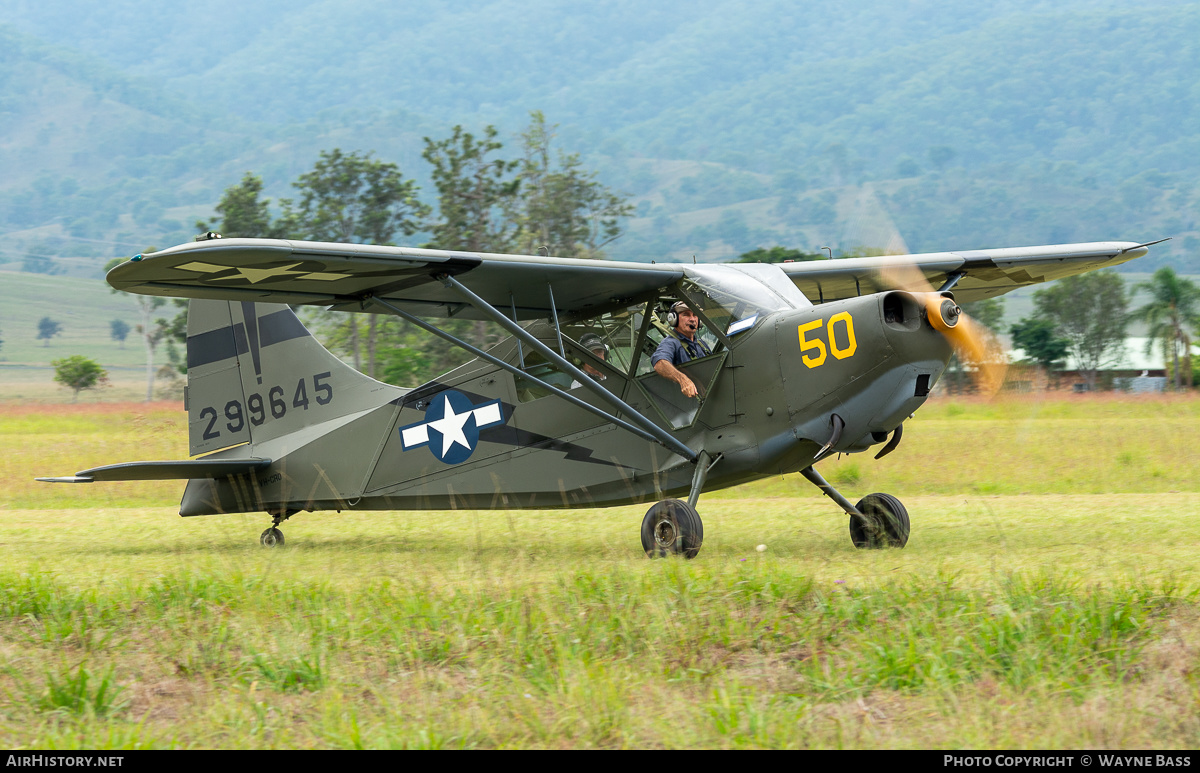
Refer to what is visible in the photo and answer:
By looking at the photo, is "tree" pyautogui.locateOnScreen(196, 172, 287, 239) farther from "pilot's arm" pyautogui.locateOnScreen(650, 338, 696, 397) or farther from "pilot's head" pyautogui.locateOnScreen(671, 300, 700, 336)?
"pilot's arm" pyautogui.locateOnScreen(650, 338, 696, 397)

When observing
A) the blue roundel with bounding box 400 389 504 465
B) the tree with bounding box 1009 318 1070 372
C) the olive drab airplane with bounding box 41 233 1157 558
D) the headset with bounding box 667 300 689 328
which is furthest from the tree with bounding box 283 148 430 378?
the headset with bounding box 667 300 689 328

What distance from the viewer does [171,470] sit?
10.3 metres

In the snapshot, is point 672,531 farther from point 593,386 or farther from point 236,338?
point 236,338

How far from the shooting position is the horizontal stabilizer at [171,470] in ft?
31.8

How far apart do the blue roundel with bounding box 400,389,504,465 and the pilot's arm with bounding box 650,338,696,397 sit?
195 centimetres

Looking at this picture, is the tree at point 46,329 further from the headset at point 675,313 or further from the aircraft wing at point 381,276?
the headset at point 675,313

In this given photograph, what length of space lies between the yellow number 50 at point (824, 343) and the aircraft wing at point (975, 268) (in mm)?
2484

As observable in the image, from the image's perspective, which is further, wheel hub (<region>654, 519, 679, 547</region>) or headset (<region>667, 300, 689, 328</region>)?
headset (<region>667, 300, 689, 328</region>)

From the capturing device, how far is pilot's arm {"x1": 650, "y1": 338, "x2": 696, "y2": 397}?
8773mm

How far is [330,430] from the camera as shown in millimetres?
11250

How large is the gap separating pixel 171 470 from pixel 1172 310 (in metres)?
72.3

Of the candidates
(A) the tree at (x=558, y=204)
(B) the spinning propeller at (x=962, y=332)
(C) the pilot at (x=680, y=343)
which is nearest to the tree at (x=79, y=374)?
(A) the tree at (x=558, y=204)

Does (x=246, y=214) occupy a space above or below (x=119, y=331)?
below

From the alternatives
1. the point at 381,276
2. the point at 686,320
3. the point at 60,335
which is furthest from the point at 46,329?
the point at 686,320
